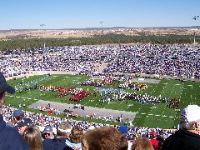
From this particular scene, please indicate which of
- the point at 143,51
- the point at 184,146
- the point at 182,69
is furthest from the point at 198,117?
the point at 143,51

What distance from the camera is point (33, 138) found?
5324 millimetres

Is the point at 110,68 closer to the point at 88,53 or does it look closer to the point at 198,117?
the point at 88,53

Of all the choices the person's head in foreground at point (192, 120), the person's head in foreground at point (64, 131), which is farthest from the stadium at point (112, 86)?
the person's head in foreground at point (192, 120)

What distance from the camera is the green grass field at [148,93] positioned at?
1791 inches

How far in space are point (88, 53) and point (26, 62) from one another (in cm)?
2278

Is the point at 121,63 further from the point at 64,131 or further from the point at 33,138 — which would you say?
the point at 33,138

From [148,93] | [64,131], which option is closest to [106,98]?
[148,93]

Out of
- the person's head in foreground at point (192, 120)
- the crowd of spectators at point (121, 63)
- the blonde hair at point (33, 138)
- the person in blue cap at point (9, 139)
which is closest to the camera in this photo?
the person in blue cap at point (9, 139)

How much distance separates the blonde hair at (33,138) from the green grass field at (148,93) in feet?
124

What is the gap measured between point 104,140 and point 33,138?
192 cm

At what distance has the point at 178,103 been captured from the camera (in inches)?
2069

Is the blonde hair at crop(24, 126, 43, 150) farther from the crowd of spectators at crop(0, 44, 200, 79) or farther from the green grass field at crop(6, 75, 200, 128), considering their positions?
the crowd of spectators at crop(0, 44, 200, 79)

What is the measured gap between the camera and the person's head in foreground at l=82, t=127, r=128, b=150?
3.65 m

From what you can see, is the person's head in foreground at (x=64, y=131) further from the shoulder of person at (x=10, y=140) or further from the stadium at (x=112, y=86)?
the stadium at (x=112, y=86)
